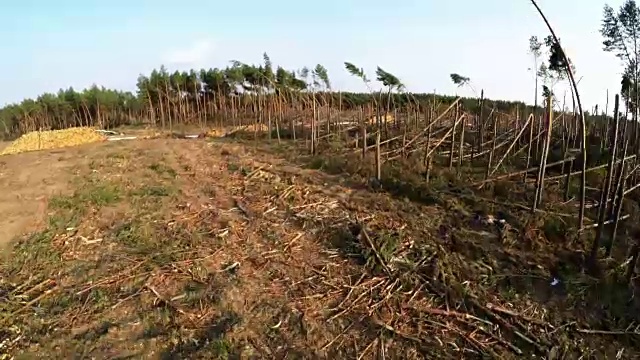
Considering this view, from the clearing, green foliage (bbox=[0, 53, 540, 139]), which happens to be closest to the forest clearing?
the clearing

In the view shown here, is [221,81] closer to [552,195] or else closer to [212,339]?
[552,195]

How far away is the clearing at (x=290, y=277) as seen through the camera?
4.32 metres

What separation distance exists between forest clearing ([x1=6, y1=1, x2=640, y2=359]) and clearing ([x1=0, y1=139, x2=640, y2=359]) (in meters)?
0.02

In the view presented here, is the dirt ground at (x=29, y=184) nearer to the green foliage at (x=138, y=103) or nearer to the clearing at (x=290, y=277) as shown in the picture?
the clearing at (x=290, y=277)

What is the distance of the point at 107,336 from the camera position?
434cm

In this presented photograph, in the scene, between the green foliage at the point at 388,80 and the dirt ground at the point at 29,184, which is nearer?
the dirt ground at the point at 29,184

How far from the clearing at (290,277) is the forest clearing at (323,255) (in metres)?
0.02

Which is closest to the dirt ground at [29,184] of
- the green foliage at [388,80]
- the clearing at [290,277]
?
the clearing at [290,277]

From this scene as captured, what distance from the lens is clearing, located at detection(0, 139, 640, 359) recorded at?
4.32 metres

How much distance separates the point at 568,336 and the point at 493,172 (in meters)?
2.99

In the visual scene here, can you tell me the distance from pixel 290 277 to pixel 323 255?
479 mm

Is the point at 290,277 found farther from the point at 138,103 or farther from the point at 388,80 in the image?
the point at 138,103

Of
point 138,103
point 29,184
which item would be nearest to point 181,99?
point 138,103

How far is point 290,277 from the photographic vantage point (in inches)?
199
